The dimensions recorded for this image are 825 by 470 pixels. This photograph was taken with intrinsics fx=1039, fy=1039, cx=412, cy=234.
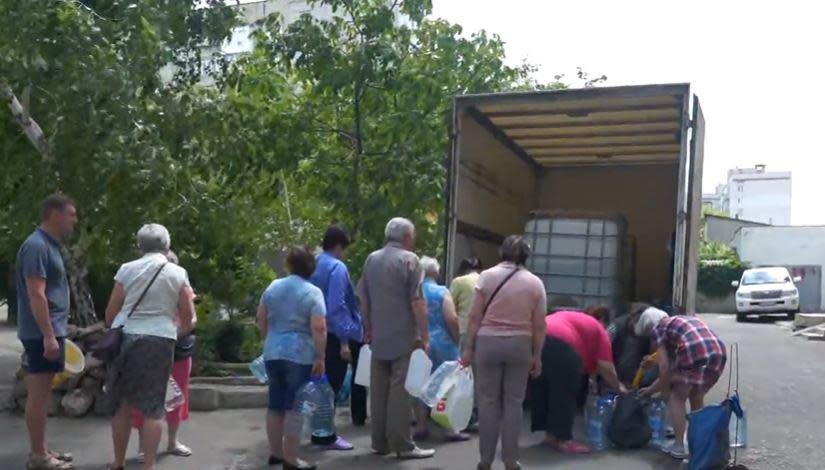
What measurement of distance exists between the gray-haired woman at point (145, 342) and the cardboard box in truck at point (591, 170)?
3.77 meters

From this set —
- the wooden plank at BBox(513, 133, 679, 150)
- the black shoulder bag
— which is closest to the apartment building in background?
the wooden plank at BBox(513, 133, 679, 150)

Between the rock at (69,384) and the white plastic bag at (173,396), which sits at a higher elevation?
the white plastic bag at (173,396)

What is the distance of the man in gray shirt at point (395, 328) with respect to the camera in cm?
738

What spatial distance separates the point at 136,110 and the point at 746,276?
25.7 m

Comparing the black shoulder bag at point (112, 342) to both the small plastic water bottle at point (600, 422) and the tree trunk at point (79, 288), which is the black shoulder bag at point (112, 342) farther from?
the small plastic water bottle at point (600, 422)

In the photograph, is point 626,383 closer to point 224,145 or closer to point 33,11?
point 224,145

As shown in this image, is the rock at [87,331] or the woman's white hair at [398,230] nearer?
the woman's white hair at [398,230]

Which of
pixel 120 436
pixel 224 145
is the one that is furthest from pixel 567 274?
pixel 120 436

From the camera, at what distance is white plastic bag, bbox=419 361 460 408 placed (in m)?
7.25

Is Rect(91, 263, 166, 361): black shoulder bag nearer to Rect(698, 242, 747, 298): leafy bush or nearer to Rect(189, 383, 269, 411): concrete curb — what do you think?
Rect(189, 383, 269, 411): concrete curb

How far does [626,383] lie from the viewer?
8906 mm

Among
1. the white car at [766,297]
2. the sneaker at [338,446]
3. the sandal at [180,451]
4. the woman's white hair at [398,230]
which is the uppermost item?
the woman's white hair at [398,230]

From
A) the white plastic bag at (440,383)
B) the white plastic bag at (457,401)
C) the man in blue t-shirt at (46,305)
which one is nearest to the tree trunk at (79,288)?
the man in blue t-shirt at (46,305)

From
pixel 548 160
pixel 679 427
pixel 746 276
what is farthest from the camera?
pixel 746 276
